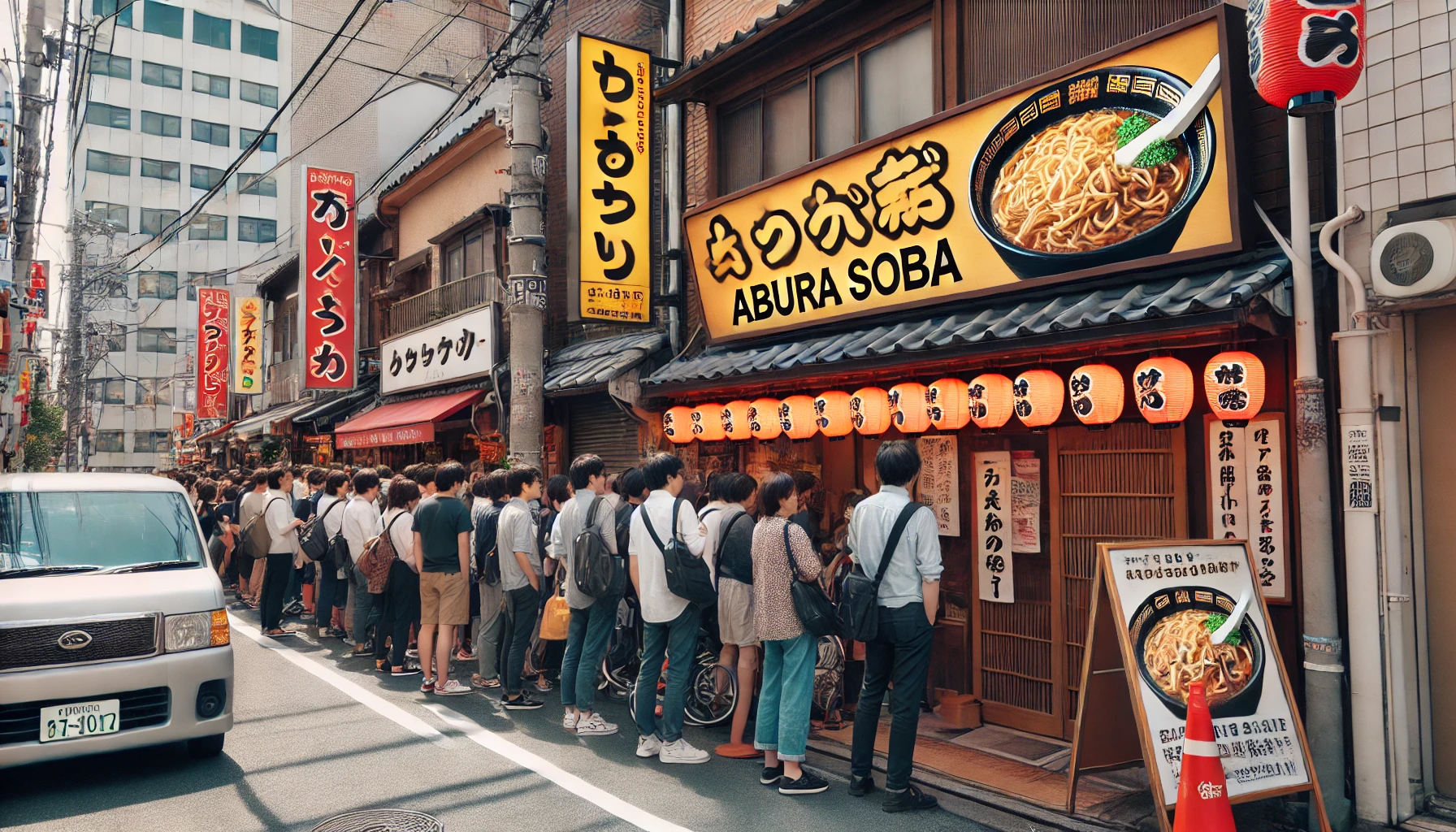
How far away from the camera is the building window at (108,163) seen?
58.3 metres

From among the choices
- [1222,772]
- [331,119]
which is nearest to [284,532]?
[1222,772]

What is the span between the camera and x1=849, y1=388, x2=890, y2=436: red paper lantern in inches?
325

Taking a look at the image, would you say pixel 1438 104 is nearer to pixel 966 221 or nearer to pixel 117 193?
pixel 966 221

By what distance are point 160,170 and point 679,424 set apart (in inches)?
2522

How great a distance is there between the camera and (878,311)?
8.89 metres

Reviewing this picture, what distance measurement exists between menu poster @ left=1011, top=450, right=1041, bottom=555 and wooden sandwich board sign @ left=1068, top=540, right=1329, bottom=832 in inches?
83.5

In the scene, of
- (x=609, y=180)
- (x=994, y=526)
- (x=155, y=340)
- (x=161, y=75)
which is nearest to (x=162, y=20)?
(x=161, y=75)

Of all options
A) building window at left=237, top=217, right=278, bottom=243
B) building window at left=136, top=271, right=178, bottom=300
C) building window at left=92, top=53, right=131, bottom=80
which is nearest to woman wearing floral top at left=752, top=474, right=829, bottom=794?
building window at left=237, top=217, right=278, bottom=243

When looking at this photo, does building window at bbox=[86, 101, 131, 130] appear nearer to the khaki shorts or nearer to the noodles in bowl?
the khaki shorts

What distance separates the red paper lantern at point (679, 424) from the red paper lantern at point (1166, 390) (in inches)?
213

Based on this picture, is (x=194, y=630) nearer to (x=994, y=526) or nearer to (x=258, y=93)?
(x=994, y=526)

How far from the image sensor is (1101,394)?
6.36 meters

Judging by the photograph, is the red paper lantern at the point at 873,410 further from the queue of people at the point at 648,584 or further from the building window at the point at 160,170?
the building window at the point at 160,170

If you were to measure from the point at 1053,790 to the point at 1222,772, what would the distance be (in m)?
1.53
